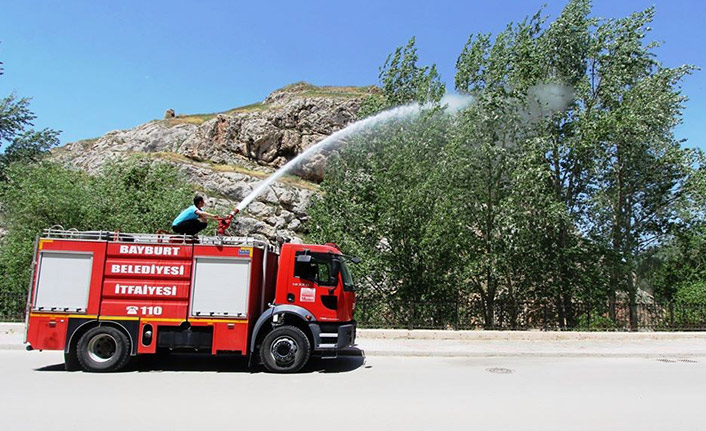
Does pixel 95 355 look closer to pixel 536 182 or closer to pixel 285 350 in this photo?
→ pixel 285 350

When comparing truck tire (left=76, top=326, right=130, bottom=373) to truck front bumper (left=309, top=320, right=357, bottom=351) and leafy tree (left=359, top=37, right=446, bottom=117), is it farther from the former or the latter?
leafy tree (left=359, top=37, right=446, bottom=117)

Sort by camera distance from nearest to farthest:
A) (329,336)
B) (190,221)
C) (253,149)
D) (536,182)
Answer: (329,336) < (190,221) < (536,182) < (253,149)

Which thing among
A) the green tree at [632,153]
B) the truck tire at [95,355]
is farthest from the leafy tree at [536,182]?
the truck tire at [95,355]

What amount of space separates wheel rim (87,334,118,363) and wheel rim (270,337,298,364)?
3.21 metres

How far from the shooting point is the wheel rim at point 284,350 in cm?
931

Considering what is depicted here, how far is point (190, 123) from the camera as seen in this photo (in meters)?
101

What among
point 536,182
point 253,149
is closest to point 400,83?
point 536,182

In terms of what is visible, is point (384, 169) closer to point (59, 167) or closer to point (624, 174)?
point (624, 174)

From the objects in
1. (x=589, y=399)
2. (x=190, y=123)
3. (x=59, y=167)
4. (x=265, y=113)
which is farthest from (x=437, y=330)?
(x=190, y=123)

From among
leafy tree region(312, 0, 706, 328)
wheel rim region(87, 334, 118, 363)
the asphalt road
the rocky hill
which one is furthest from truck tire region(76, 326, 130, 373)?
the rocky hill

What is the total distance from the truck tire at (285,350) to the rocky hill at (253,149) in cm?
4160

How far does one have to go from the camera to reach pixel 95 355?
918cm

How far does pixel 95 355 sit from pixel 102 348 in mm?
175

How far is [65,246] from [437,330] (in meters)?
11.2
